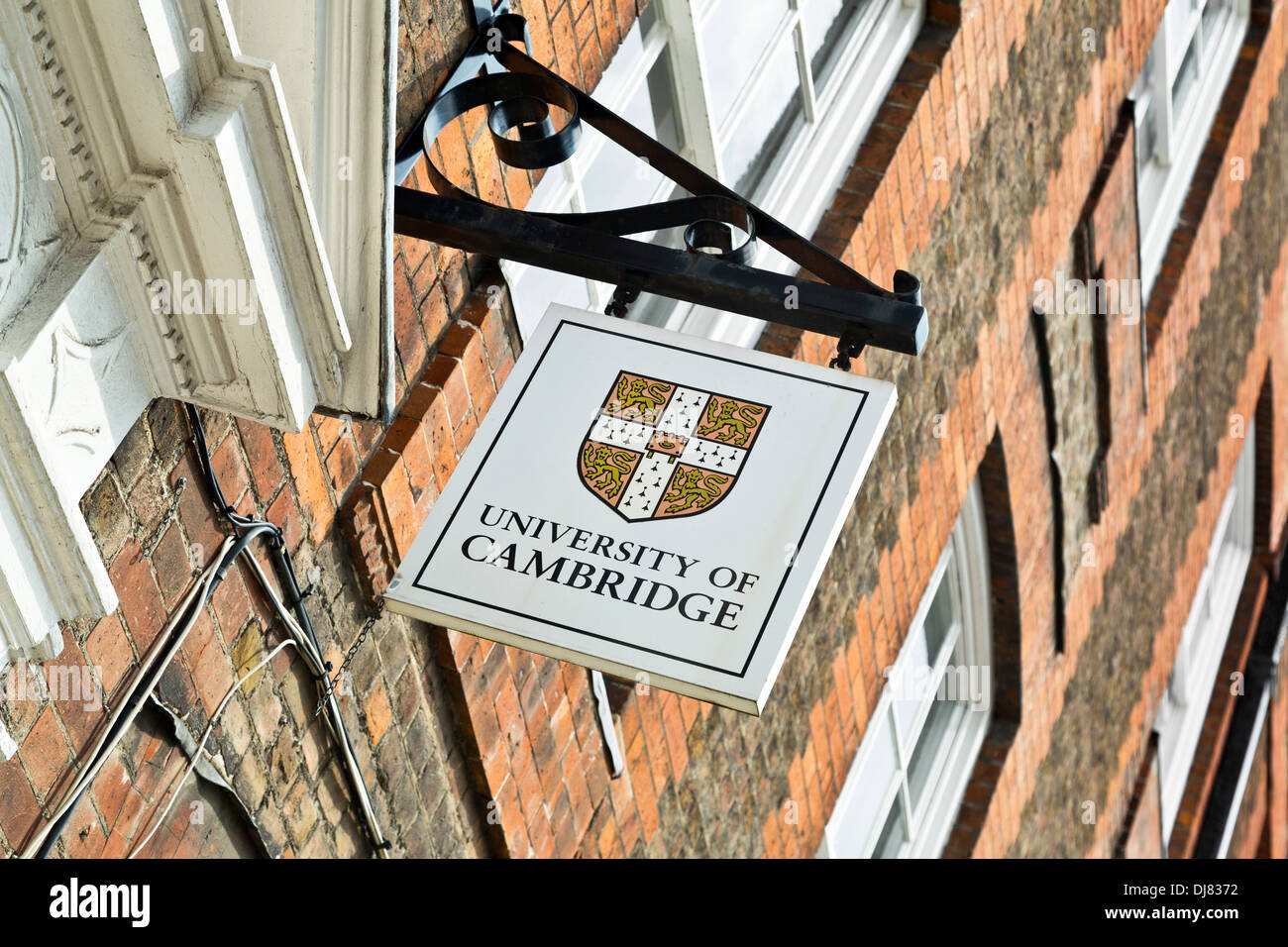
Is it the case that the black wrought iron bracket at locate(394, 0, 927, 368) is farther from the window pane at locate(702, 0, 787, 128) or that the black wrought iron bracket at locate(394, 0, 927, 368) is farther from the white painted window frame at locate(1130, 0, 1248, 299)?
the white painted window frame at locate(1130, 0, 1248, 299)

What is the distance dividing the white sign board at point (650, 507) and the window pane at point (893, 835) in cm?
384

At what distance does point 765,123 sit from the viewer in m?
4.85

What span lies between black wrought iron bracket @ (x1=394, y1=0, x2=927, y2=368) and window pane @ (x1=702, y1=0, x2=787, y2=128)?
1.20 metres

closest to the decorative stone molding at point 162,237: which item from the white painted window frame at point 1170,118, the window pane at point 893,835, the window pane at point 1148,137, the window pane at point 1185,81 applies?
the window pane at point 893,835

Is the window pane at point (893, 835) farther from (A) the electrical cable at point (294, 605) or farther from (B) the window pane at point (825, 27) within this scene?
(A) the electrical cable at point (294, 605)

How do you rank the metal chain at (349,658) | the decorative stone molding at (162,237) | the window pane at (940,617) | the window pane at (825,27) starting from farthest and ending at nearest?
1. the window pane at (940,617)
2. the window pane at (825,27)
3. the metal chain at (349,658)
4. the decorative stone molding at (162,237)

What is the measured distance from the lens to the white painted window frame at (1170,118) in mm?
8062

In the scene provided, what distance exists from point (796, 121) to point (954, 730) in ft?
11.2

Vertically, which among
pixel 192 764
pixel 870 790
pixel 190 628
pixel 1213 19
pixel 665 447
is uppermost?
pixel 1213 19

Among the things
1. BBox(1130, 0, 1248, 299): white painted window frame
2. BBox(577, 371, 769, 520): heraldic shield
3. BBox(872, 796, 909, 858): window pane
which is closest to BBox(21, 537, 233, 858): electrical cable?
BBox(577, 371, 769, 520): heraldic shield

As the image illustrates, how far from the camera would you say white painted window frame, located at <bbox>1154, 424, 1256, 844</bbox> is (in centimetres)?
1052

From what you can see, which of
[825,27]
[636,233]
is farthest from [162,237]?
[825,27]

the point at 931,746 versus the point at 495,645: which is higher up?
the point at 931,746

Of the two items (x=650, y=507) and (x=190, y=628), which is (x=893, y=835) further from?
(x=190, y=628)
